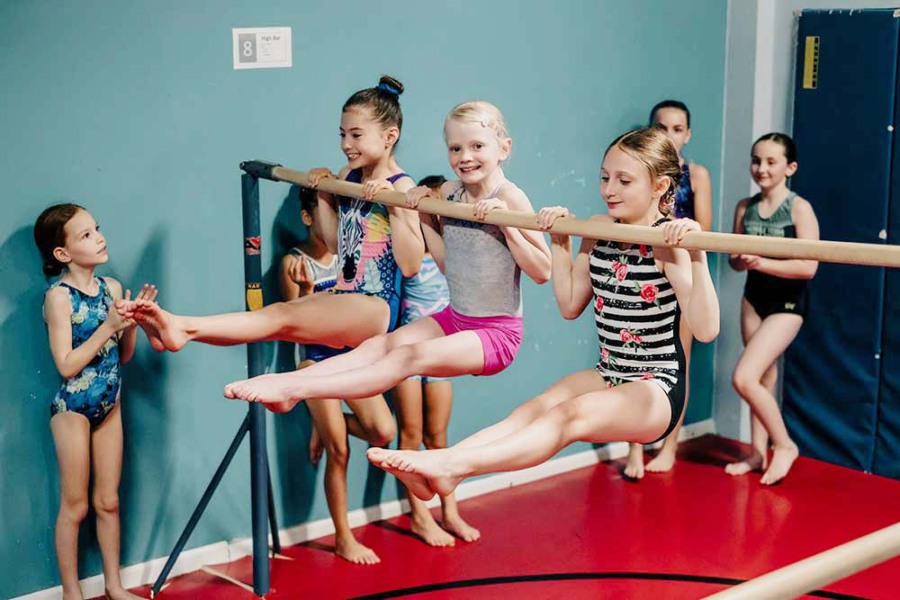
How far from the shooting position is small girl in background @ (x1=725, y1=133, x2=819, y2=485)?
532cm

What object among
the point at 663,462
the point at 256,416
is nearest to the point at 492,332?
the point at 256,416

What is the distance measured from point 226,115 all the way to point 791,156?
2537mm

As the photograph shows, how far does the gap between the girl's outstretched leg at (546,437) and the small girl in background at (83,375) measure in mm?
1683

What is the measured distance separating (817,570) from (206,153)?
3058 millimetres

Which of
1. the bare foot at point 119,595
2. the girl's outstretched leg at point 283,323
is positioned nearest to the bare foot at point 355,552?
the bare foot at point 119,595

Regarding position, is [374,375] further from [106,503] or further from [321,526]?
[321,526]

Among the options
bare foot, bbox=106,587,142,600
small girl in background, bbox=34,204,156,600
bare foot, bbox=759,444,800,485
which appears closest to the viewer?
small girl in background, bbox=34,204,156,600

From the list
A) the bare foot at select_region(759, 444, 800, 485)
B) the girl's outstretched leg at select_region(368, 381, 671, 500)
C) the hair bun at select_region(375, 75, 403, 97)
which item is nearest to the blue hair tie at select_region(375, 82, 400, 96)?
the hair bun at select_region(375, 75, 403, 97)

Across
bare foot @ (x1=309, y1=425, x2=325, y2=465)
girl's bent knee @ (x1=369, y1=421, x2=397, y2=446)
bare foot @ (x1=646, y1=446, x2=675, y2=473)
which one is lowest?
bare foot @ (x1=646, y1=446, x2=675, y2=473)

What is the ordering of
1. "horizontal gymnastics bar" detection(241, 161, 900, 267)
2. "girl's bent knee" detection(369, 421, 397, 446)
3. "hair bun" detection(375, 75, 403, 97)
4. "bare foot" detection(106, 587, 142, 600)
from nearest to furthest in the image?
"horizontal gymnastics bar" detection(241, 161, 900, 267), "hair bun" detection(375, 75, 403, 97), "bare foot" detection(106, 587, 142, 600), "girl's bent knee" detection(369, 421, 397, 446)

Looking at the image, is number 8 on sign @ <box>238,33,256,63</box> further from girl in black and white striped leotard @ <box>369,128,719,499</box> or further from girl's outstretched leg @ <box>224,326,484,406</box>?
girl in black and white striped leotard @ <box>369,128,719,499</box>

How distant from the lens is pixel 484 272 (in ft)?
11.3

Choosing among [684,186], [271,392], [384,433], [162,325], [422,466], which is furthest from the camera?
[684,186]

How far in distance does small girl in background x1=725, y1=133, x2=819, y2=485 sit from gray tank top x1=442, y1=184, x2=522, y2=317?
2.10m
